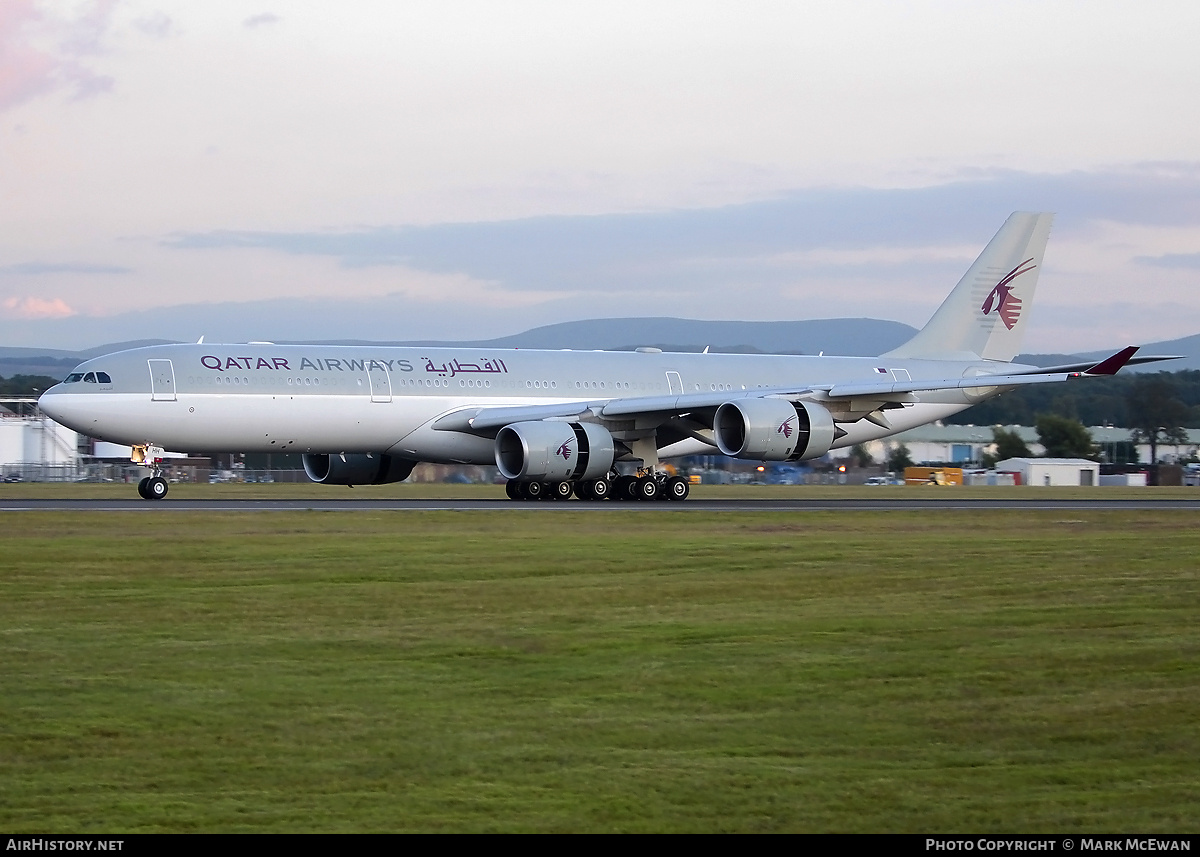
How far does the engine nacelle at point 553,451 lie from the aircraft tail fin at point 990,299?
1453cm

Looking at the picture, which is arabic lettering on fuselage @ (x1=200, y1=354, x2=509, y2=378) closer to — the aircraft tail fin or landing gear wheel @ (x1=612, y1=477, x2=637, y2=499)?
landing gear wheel @ (x1=612, y1=477, x2=637, y2=499)

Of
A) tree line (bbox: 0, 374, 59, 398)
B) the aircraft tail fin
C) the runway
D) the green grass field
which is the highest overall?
tree line (bbox: 0, 374, 59, 398)

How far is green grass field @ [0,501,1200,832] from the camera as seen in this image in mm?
8602

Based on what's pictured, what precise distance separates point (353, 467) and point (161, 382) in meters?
7.20

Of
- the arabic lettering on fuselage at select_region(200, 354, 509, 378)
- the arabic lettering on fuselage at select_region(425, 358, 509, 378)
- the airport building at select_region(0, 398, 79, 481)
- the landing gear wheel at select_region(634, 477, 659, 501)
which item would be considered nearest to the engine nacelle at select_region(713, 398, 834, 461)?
the landing gear wheel at select_region(634, 477, 659, 501)

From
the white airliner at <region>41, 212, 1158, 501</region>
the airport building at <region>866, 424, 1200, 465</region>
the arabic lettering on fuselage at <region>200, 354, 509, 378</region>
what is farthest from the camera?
the airport building at <region>866, 424, 1200, 465</region>

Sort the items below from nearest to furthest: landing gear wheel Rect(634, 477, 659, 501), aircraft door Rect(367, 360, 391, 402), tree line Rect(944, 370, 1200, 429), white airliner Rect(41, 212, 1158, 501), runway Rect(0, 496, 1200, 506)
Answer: runway Rect(0, 496, 1200, 506) < white airliner Rect(41, 212, 1158, 501) < aircraft door Rect(367, 360, 391, 402) < landing gear wheel Rect(634, 477, 659, 501) < tree line Rect(944, 370, 1200, 429)

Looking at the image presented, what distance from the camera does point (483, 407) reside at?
39.4 meters

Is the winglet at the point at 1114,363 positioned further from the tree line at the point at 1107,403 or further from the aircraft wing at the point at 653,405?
the tree line at the point at 1107,403

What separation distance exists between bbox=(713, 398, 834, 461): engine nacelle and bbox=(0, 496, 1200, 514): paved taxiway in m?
1.37

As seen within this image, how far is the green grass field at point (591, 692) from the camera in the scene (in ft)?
28.2

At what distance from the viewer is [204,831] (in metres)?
8.01

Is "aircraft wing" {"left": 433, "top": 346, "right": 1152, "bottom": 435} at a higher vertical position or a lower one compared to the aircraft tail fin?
lower

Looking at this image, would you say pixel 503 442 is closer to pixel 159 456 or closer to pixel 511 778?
pixel 159 456
